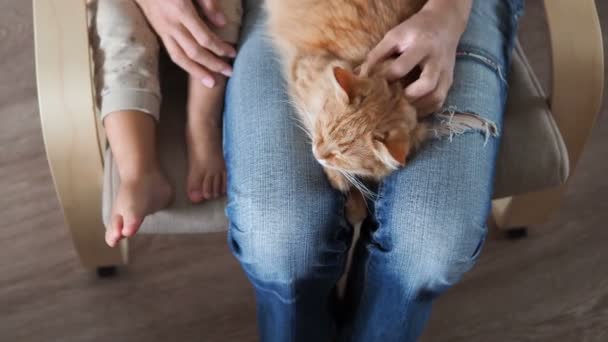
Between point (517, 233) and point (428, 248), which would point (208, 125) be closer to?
point (428, 248)

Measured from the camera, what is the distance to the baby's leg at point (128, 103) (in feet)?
2.82

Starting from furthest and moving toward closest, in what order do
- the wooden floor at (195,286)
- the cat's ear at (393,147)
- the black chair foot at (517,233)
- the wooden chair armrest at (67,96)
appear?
the black chair foot at (517,233) < the wooden floor at (195,286) < the wooden chair armrest at (67,96) < the cat's ear at (393,147)

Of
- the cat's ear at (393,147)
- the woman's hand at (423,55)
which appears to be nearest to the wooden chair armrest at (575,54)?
the woman's hand at (423,55)

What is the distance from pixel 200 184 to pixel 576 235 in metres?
0.95

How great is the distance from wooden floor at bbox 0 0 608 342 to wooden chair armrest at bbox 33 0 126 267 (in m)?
0.42

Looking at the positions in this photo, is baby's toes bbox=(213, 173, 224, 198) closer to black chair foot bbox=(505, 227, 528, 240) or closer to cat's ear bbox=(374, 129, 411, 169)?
cat's ear bbox=(374, 129, 411, 169)

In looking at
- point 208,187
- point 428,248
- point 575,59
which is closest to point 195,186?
point 208,187

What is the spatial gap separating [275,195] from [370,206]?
16 cm

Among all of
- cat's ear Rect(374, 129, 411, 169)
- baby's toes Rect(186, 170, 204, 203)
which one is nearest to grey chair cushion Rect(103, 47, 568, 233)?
baby's toes Rect(186, 170, 204, 203)

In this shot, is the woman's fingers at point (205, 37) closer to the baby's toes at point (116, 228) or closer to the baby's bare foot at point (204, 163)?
the baby's bare foot at point (204, 163)

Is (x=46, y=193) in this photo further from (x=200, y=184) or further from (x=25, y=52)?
(x=200, y=184)

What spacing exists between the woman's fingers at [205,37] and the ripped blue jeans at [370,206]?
0.03m

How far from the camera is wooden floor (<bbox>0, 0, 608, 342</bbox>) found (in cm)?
122

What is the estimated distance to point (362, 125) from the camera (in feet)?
2.62
